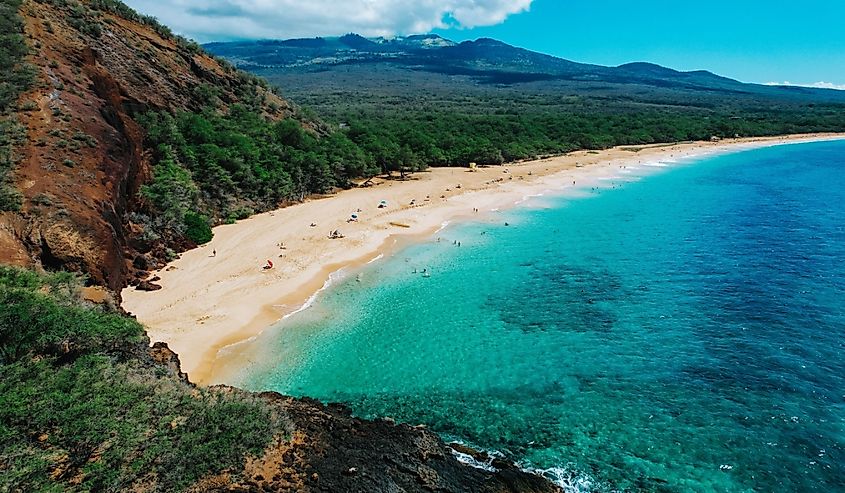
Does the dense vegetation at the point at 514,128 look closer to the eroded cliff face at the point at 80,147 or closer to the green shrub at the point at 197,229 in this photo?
the eroded cliff face at the point at 80,147

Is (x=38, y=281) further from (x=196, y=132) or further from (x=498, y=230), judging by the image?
(x=498, y=230)

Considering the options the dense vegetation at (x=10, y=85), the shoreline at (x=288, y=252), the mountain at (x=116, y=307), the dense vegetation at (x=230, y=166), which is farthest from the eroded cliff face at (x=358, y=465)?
the dense vegetation at (x=230, y=166)

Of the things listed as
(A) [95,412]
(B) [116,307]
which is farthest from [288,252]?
(A) [95,412]

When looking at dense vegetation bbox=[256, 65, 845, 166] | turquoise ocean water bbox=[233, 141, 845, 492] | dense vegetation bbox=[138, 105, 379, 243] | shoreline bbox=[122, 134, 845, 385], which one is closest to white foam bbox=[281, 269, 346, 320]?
shoreline bbox=[122, 134, 845, 385]

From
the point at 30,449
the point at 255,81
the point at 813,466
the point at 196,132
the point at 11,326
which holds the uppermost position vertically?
the point at 255,81

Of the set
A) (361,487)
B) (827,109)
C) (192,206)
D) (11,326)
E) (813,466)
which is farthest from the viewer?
(827,109)

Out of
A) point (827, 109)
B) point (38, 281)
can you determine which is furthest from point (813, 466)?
point (827, 109)

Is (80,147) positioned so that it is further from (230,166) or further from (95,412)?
(95,412)
